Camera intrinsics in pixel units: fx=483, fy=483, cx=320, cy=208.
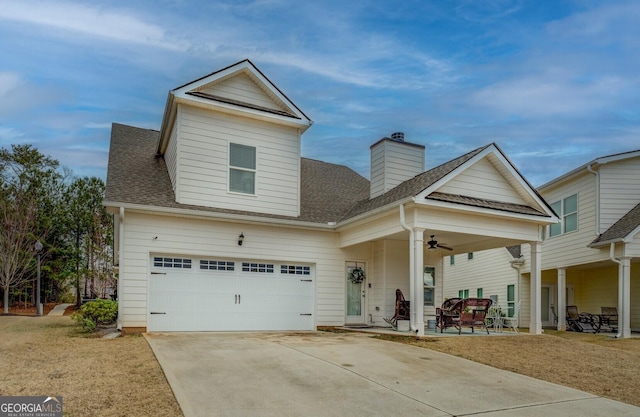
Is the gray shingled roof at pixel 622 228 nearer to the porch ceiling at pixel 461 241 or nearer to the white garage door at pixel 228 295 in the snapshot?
the porch ceiling at pixel 461 241

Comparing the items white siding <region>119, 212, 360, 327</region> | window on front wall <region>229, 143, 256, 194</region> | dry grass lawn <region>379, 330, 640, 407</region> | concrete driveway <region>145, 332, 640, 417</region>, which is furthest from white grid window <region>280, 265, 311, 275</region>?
concrete driveway <region>145, 332, 640, 417</region>

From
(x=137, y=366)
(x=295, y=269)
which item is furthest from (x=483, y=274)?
(x=137, y=366)

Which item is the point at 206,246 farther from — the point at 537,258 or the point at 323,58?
the point at 537,258

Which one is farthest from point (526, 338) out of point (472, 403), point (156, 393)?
point (156, 393)

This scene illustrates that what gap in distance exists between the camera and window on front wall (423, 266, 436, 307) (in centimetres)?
1597

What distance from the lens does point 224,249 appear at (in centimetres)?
1320

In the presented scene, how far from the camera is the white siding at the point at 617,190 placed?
54.2ft

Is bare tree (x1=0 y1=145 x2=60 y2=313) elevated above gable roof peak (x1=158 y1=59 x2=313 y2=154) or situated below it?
below

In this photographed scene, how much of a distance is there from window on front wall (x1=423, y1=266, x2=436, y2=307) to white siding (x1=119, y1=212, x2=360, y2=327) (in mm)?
2366

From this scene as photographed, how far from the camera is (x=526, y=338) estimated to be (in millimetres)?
11820

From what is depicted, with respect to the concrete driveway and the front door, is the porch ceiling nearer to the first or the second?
the front door

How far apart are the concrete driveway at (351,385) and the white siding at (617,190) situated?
1094cm

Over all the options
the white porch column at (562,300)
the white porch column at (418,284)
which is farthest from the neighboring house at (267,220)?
the white porch column at (562,300)

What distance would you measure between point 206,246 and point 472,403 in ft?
28.2
